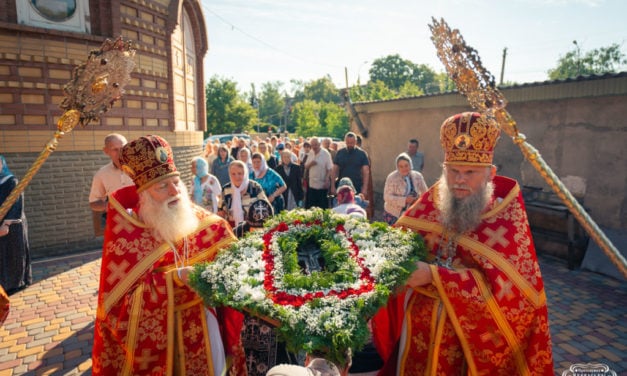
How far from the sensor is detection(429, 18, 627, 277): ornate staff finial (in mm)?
2584

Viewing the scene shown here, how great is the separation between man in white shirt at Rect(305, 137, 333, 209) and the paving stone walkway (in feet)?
16.0

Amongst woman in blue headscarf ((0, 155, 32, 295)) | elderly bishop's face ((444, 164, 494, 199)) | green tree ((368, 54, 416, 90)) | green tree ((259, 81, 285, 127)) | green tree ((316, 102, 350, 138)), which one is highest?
green tree ((368, 54, 416, 90))

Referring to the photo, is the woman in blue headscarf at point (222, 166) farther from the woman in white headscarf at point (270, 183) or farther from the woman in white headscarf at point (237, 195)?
the woman in white headscarf at point (237, 195)

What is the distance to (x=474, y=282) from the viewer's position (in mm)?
2506

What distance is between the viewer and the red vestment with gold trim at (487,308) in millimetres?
2514

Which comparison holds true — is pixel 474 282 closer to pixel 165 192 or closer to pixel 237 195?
pixel 165 192

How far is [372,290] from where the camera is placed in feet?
7.00

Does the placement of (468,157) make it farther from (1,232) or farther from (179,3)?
(179,3)

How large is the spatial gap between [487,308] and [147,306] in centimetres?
227

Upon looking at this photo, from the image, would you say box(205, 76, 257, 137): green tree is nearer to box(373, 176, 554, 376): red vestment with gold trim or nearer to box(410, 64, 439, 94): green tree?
box(373, 176, 554, 376): red vestment with gold trim

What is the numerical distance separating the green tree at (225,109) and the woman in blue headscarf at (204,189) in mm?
35271

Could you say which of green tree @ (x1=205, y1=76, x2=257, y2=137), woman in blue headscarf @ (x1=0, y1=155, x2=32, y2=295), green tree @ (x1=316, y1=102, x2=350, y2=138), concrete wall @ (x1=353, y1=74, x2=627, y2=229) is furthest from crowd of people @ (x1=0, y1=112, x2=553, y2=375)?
green tree @ (x1=205, y1=76, x2=257, y2=137)

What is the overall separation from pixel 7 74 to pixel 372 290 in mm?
8351

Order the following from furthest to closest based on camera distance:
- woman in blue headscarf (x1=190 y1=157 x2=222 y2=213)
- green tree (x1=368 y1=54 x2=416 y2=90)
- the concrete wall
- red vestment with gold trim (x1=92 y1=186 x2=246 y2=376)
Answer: green tree (x1=368 y1=54 x2=416 y2=90) → the concrete wall → woman in blue headscarf (x1=190 y1=157 x2=222 y2=213) → red vestment with gold trim (x1=92 y1=186 x2=246 y2=376)
